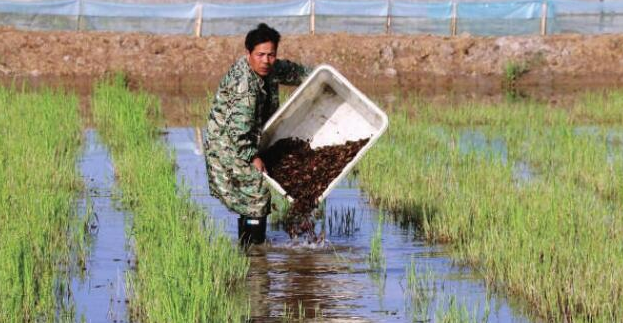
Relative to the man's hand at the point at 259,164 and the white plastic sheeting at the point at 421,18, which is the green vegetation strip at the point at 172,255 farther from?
the white plastic sheeting at the point at 421,18

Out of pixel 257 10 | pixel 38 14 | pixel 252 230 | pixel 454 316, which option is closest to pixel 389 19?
pixel 257 10

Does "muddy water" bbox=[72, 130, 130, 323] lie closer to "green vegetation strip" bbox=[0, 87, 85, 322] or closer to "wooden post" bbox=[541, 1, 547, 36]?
"green vegetation strip" bbox=[0, 87, 85, 322]

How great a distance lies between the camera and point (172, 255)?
522cm

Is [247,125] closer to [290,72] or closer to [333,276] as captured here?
[290,72]

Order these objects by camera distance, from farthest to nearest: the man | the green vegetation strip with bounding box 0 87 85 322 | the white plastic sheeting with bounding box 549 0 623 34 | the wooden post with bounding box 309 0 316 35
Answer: the white plastic sheeting with bounding box 549 0 623 34, the wooden post with bounding box 309 0 316 35, the man, the green vegetation strip with bounding box 0 87 85 322

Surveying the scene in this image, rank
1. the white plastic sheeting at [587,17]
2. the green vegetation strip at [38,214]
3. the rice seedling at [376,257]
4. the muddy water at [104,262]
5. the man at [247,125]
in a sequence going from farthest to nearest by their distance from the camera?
the white plastic sheeting at [587,17] → the man at [247,125] → the rice seedling at [376,257] → the muddy water at [104,262] → the green vegetation strip at [38,214]

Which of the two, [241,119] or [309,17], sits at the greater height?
[241,119]

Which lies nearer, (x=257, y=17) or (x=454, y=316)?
(x=454, y=316)

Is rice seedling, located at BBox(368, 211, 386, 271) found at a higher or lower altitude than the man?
lower

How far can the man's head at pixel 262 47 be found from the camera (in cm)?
621

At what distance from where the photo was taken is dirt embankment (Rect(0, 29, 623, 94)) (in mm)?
20875

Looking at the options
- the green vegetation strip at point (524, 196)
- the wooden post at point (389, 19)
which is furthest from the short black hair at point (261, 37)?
the wooden post at point (389, 19)

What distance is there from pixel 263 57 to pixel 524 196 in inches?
79.7

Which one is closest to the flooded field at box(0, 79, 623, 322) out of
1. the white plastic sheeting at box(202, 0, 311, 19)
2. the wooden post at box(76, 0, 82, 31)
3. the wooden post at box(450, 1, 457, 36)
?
the wooden post at box(76, 0, 82, 31)
